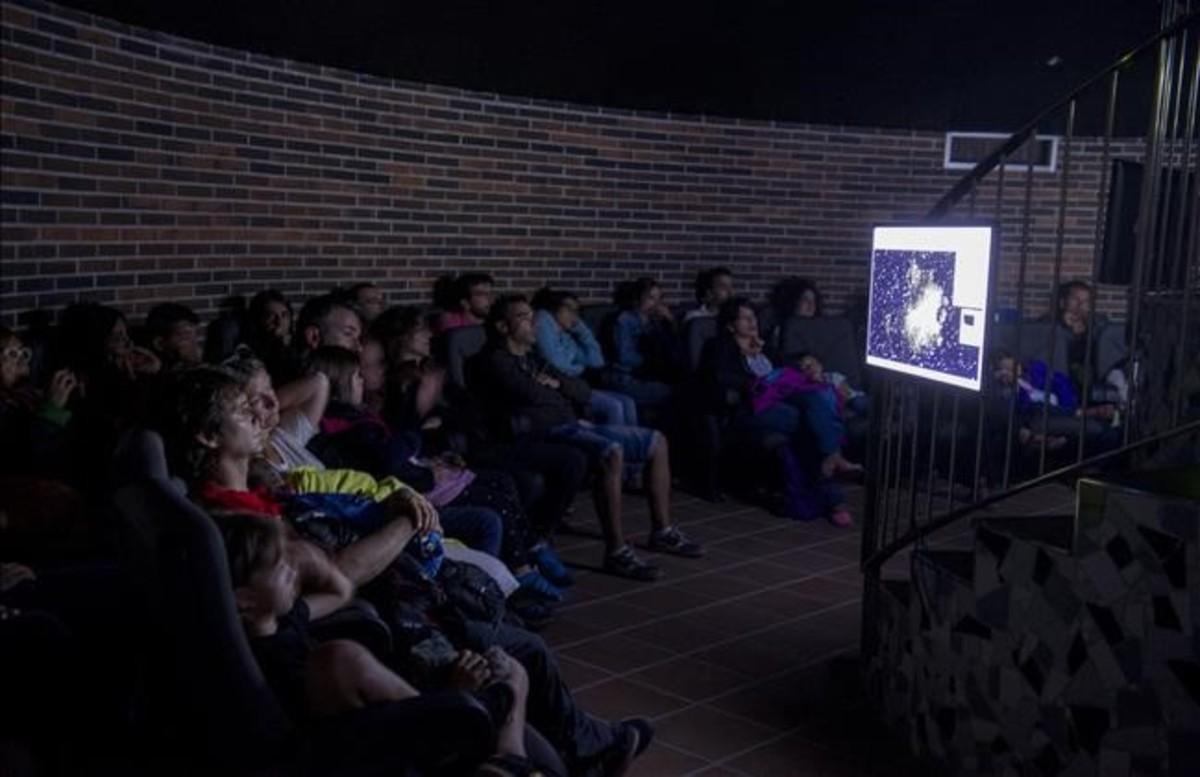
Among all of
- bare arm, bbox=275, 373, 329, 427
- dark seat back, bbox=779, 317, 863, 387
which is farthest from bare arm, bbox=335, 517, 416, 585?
dark seat back, bbox=779, 317, 863, 387

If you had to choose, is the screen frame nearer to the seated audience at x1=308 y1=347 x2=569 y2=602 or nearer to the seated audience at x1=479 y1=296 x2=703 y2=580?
the seated audience at x1=308 y1=347 x2=569 y2=602

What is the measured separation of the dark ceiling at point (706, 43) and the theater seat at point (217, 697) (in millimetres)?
3575

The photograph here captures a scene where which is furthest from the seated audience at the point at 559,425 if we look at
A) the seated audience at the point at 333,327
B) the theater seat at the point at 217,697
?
the theater seat at the point at 217,697

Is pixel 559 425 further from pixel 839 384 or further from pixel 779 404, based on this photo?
pixel 839 384

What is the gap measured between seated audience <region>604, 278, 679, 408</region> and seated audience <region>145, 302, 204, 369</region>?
2753 mm

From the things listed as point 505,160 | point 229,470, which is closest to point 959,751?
point 229,470

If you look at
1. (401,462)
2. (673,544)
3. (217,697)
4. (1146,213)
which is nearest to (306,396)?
(401,462)

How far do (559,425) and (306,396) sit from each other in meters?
1.89

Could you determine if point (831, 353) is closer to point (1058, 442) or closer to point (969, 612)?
point (1058, 442)

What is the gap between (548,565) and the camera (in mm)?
5070

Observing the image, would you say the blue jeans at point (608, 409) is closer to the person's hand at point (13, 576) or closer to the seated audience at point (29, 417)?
the seated audience at point (29, 417)

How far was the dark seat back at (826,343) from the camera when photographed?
7.71m

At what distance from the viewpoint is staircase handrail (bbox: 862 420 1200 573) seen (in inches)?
112

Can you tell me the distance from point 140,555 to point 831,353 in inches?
243
